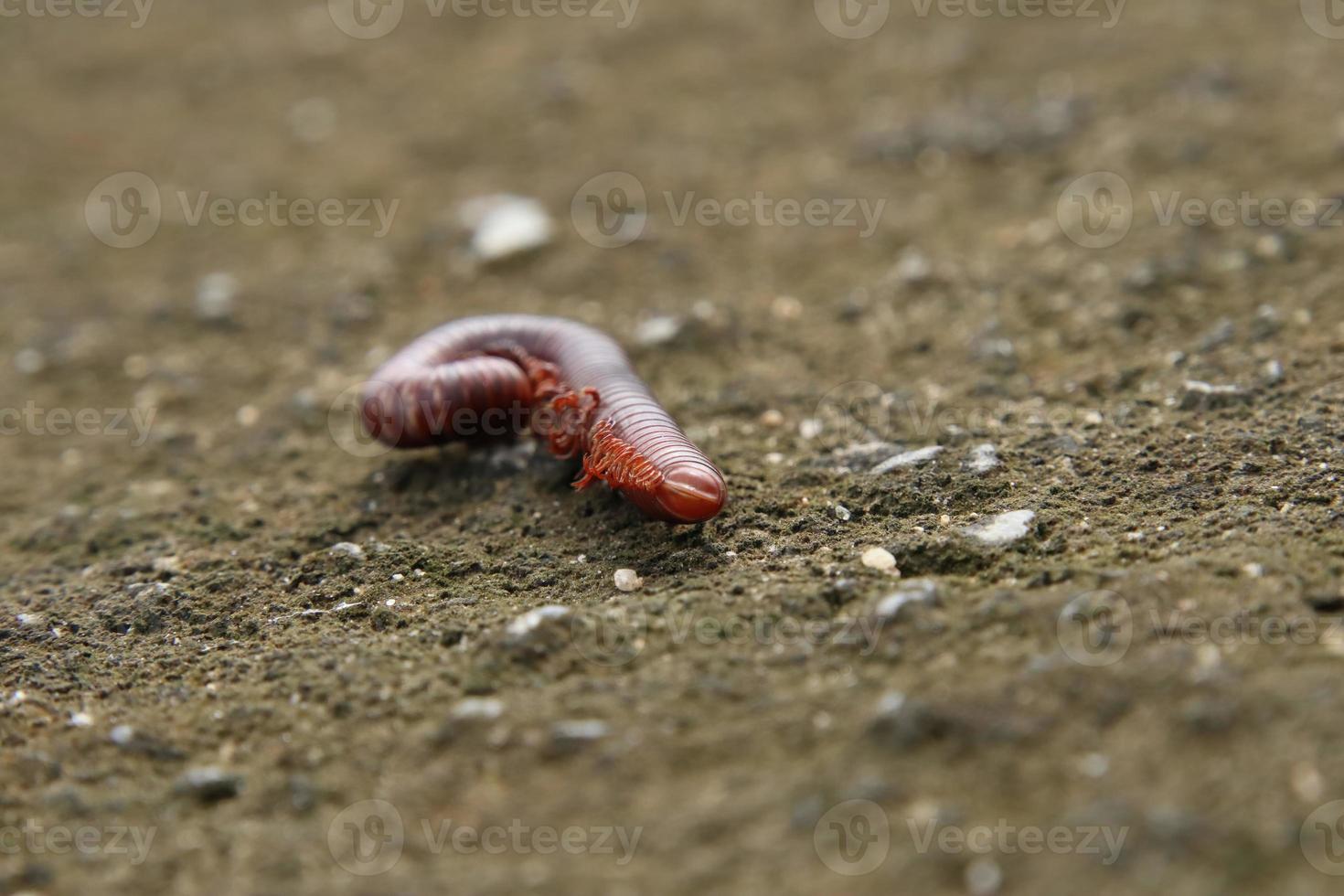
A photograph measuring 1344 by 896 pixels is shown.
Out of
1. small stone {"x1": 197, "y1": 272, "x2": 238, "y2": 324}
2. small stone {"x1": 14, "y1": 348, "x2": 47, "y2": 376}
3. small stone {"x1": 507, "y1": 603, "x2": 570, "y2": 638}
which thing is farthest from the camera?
small stone {"x1": 197, "y1": 272, "x2": 238, "y2": 324}

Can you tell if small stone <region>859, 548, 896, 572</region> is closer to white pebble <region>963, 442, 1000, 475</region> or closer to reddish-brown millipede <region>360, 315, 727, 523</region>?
reddish-brown millipede <region>360, 315, 727, 523</region>

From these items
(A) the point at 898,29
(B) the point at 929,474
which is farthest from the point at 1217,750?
(A) the point at 898,29

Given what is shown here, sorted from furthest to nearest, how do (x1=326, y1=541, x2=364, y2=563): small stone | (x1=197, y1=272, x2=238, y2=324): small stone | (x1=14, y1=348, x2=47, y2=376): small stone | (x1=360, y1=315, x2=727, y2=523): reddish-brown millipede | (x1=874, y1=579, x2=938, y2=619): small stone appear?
(x1=197, y1=272, x2=238, y2=324): small stone
(x1=14, y1=348, x2=47, y2=376): small stone
(x1=326, y1=541, x2=364, y2=563): small stone
(x1=360, y1=315, x2=727, y2=523): reddish-brown millipede
(x1=874, y1=579, x2=938, y2=619): small stone

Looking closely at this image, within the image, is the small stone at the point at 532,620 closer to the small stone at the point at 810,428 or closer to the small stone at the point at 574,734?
the small stone at the point at 574,734

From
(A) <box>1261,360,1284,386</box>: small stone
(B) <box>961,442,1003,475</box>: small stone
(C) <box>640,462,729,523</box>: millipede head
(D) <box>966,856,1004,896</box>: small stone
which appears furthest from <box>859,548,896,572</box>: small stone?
(A) <box>1261,360,1284,386</box>: small stone

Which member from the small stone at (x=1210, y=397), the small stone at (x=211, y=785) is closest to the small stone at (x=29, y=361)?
the small stone at (x=211, y=785)

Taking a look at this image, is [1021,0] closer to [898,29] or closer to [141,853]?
[898,29]
